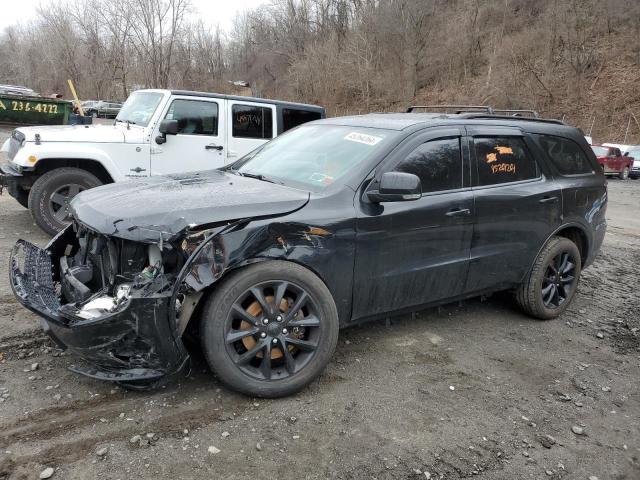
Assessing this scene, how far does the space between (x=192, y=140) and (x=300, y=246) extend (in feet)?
→ 15.5

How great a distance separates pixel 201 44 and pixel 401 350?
2185 inches

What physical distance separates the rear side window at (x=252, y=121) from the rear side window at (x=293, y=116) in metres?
0.26

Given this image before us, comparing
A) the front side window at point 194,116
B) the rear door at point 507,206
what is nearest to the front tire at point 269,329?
the rear door at point 507,206

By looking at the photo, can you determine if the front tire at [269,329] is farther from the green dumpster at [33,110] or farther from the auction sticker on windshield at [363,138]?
the green dumpster at [33,110]

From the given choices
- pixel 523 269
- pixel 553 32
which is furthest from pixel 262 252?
pixel 553 32

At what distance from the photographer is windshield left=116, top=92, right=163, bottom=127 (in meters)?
7.21

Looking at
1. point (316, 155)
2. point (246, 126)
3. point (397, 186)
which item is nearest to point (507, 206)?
point (397, 186)

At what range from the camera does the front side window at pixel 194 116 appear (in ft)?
23.6

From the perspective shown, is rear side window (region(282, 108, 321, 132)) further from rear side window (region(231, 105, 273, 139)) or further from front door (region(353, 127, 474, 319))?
front door (region(353, 127, 474, 319))

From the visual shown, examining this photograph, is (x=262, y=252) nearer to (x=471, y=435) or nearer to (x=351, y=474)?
(x=351, y=474)

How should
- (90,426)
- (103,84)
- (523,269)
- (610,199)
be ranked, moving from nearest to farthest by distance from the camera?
(90,426) → (523,269) → (610,199) → (103,84)

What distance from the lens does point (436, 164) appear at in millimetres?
3887

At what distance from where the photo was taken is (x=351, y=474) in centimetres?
257

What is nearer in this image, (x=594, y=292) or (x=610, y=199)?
(x=594, y=292)
